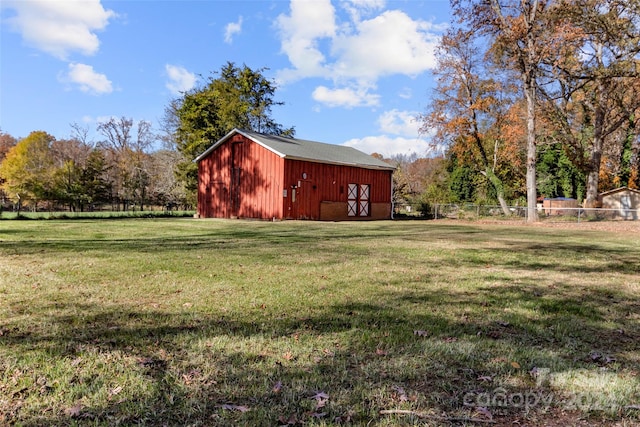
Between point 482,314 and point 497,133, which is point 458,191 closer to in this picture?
point 497,133

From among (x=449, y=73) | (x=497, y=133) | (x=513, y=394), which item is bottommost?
(x=513, y=394)

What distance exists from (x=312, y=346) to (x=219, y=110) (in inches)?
1247

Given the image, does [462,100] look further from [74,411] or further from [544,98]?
[74,411]

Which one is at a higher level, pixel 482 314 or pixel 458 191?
pixel 458 191

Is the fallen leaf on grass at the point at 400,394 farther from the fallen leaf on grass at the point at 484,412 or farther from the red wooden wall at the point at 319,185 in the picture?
the red wooden wall at the point at 319,185

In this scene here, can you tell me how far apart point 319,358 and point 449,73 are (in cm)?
2662

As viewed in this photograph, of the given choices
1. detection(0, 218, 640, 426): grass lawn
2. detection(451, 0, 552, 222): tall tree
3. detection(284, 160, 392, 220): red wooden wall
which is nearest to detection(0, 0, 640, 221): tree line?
detection(451, 0, 552, 222): tall tree

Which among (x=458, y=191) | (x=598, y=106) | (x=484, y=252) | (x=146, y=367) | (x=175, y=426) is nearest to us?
(x=175, y=426)

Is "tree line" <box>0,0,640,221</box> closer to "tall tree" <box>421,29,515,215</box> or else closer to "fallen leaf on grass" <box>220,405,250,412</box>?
"tall tree" <box>421,29,515,215</box>

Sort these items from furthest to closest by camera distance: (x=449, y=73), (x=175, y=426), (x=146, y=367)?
(x=449, y=73) < (x=146, y=367) < (x=175, y=426)

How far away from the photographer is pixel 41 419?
6.29 ft

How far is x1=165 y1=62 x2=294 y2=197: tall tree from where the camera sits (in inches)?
1251

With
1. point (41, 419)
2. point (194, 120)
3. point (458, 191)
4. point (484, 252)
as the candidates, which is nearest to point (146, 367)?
point (41, 419)

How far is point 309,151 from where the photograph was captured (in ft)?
76.4
